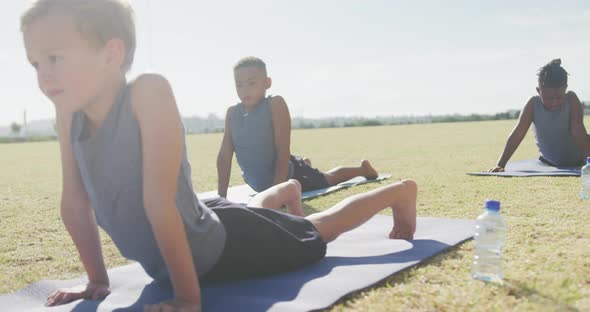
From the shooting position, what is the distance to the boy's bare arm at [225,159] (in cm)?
591

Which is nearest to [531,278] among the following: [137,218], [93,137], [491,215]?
[491,215]

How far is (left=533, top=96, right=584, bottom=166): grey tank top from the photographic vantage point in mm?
7406

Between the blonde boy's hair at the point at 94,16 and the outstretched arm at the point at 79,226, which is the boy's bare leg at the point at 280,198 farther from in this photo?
the blonde boy's hair at the point at 94,16

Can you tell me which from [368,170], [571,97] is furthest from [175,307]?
[571,97]

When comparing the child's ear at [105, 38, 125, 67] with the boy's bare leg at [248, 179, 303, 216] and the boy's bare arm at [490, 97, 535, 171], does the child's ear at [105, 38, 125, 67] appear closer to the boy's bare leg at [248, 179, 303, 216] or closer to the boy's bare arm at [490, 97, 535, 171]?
the boy's bare leg at [248, 179, 303, 216]

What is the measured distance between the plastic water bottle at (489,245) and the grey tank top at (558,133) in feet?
16.9

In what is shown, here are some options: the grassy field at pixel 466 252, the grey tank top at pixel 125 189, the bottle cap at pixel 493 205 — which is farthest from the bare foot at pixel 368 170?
the grey tank top at pixel 125 189

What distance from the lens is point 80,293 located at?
2646mm

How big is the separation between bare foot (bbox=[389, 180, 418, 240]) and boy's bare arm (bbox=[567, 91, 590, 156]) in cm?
477

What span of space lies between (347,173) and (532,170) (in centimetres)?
234

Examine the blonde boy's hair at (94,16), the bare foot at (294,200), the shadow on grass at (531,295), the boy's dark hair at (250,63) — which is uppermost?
the boy's dark hair at (250,63)

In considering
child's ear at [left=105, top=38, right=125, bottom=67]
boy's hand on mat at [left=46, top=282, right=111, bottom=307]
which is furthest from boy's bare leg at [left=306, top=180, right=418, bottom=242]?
child's ear at [left=105, top=38, right=125, bottom=67]

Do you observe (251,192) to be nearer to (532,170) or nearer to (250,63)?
(250,63)

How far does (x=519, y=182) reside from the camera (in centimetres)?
618
